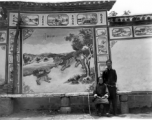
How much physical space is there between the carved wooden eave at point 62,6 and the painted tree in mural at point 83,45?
1.16 m

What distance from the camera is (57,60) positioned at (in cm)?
859

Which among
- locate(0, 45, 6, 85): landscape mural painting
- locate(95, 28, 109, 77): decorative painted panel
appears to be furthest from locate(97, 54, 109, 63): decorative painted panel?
locate(0, 45, 6, 85): landscape mural painting

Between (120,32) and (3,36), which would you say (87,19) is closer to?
(120,32)

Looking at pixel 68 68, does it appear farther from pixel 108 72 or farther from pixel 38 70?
pixel 108 72

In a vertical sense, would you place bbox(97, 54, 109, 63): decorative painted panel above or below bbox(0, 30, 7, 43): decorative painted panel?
Result: below

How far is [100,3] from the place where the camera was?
8.66m

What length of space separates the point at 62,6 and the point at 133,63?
171 inches

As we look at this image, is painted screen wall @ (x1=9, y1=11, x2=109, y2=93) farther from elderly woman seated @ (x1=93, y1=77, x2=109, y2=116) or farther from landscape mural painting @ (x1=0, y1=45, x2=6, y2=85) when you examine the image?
elderly woman seated @ (x1=93, y1=77, x2=109, y2=116)

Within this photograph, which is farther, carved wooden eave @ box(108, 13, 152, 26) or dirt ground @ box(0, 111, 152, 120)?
carved wooden eave @ box(108, 13, 152, 26)

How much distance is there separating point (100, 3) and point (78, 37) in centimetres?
192

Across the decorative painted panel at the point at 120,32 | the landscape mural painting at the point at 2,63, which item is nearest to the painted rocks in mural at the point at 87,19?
the decorative painted panel at the point at 120,32

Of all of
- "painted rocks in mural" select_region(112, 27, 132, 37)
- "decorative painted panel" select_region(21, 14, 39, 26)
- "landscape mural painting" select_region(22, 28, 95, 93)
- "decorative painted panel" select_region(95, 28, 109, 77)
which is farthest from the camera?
"painted rocks in mural" select_region(112, 27, 132, 37)

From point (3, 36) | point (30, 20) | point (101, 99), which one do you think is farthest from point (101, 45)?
point (3, 36)

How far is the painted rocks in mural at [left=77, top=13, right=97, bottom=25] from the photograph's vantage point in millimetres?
8844
